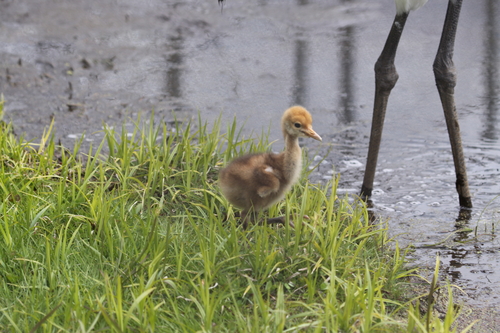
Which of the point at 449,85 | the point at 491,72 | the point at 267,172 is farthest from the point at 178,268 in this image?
the point at 491,72

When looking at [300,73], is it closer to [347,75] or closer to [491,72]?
[347,75]

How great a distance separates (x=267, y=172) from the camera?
9.43 ft

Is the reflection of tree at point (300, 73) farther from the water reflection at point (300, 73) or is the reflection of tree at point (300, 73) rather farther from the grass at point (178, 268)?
the grass at point (178, 268)

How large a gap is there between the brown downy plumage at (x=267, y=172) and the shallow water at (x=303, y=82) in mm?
823

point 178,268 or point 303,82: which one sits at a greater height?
point 303,82

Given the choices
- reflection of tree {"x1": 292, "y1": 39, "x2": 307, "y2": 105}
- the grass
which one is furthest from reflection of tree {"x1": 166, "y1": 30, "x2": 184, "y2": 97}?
the grass

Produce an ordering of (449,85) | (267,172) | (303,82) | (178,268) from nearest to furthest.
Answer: (178,268) < (267,172) < (449,85) < (303,82)

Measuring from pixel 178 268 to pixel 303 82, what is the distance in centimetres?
344

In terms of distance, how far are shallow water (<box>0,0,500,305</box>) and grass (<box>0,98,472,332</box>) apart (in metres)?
0.59

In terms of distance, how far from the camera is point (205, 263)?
2.54 metres

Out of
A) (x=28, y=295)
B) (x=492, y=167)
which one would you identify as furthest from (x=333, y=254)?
(x=492, y=167)

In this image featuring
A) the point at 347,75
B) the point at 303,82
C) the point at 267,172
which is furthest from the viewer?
the point at 347,75

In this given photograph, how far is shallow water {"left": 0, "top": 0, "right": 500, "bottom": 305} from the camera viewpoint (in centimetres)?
384

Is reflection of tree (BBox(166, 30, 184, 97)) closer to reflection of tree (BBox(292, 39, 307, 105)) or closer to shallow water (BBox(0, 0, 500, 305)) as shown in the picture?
shallow water (BBox(0, 0, 500, 305))
